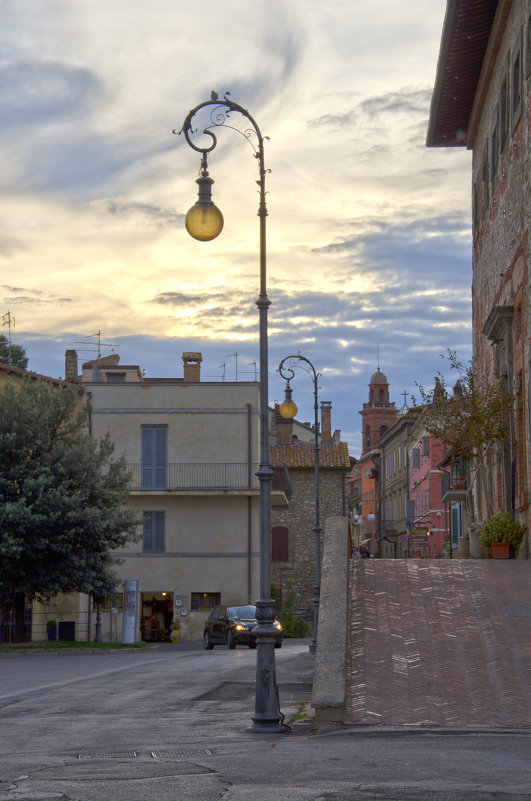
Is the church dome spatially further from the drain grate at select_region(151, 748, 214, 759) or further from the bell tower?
the drain grate at select_region(151, 748, 214, 759)

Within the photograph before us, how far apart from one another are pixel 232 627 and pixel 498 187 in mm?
13051

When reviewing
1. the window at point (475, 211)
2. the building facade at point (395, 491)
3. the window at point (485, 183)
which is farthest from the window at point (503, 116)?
the building facade at point (395, 491)

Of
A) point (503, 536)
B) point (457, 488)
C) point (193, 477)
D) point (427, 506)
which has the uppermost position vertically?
point (193, 477)

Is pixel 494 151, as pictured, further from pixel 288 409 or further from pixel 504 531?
pixel 504 531

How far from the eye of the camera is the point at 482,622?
478 inches

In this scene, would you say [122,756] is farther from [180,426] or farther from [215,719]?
[180,426]

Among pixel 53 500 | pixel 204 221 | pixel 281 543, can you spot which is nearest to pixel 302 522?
pixel 281 543

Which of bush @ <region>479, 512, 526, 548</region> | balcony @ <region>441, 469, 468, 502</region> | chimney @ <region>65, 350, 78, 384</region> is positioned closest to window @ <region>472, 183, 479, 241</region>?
balcony @ <region>441, 469, 468, 502</region>

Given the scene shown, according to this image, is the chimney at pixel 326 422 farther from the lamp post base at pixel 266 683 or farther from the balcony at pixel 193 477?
the lamp post base at pixel 266 683

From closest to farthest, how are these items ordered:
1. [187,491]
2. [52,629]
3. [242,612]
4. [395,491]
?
[242,612] → [52,629] → [187,491] → [395,491]

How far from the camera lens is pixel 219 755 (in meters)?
8.49

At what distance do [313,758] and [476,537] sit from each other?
14.6m

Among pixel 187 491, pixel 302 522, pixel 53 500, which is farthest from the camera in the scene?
pixel 302 522

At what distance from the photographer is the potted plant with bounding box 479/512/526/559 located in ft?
61.8
